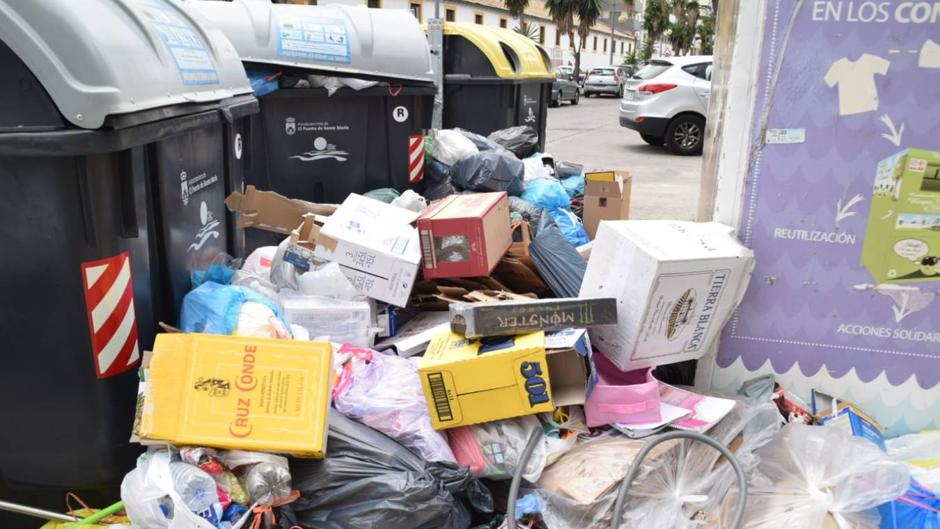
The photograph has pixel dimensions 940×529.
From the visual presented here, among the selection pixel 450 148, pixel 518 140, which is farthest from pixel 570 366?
pixel 518 140

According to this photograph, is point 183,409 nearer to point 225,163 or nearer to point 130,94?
point 130,94

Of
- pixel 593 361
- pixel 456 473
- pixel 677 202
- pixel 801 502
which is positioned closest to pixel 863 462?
pixel 801 502

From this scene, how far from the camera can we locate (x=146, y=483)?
1.92m

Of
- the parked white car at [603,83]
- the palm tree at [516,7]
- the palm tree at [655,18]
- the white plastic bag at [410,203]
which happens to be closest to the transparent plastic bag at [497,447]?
the white plastic bag at [410,203]

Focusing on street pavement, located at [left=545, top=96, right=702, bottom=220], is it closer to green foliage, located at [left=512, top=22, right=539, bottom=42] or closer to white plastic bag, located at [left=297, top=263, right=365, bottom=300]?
white plastic bag, located at [left=297, top=263, right=365, bottom=300]

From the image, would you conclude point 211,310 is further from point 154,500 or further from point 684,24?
point 684,24

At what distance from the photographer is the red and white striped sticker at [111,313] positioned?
205 cm

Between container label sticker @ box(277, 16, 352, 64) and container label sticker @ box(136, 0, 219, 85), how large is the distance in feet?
4.00

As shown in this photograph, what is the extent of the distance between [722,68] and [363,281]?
5.29 feet

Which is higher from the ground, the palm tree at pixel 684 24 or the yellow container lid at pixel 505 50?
the palm tree at pixel 684 24

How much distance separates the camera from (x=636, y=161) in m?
10.9

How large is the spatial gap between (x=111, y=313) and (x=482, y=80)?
4946 mm

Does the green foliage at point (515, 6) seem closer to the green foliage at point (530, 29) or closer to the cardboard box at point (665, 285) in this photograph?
the green foliage at point (530, 29)

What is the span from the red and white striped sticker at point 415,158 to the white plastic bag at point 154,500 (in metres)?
3.07
